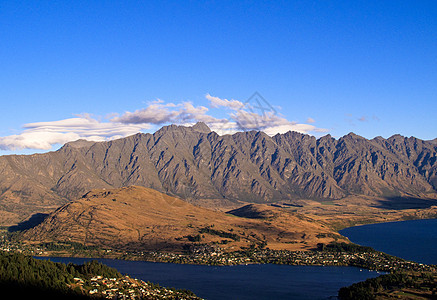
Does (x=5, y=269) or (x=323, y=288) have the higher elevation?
(x=5, y=269)

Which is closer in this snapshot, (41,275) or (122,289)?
(122,289)

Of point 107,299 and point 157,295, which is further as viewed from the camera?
point 157,295

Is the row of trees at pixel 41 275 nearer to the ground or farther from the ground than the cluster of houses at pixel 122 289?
farther from the ground

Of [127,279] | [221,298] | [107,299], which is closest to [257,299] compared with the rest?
[221,298]

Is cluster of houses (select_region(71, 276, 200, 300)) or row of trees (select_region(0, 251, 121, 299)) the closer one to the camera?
row of trees (select_region(0, 251, 121, 299))

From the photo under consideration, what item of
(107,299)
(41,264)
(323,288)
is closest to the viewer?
(107,299)

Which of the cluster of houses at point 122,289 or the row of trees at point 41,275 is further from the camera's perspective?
the cluster of houses at point 122,289

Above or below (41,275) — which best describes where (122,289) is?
below

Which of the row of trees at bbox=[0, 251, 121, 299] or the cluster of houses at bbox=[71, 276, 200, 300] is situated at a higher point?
the row of trees at bbox=[0, 251, 121, 299]

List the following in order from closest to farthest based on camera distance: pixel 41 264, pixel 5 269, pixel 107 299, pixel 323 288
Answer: pixel 107 299, pixel 5 269, pixel 41 264, pixel 323 288

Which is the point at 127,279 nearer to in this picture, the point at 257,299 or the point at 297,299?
the point at 257,299
